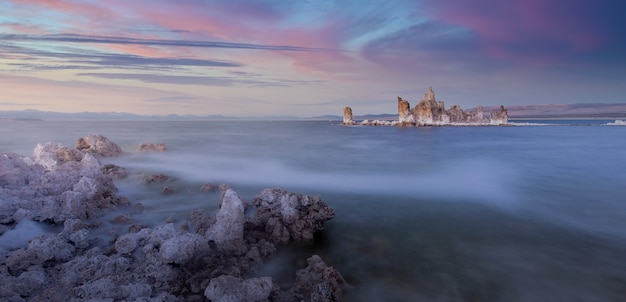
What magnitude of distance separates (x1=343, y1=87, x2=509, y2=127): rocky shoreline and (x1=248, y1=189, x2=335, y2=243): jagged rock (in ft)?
275

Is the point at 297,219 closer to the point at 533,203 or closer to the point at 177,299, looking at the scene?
the point at 177,299

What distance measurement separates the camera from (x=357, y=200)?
1066 centimetres

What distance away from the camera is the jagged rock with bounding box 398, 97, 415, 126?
288 ft

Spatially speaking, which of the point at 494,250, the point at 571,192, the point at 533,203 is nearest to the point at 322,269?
the point at 494,250

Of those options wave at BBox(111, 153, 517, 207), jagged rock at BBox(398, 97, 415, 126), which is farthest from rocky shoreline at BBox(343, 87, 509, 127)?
wave at BBox(111, 153, 517, 207)

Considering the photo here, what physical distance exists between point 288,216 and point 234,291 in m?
3.05

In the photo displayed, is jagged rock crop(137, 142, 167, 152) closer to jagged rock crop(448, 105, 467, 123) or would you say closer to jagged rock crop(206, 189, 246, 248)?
jagged rock crop(206, 189, 246, 248)

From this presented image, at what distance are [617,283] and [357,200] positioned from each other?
246 inches

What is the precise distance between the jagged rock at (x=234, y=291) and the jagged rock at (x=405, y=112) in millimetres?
87596

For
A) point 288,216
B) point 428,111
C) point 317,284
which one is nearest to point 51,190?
point 288,216

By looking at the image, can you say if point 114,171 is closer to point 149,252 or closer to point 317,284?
point 149,252

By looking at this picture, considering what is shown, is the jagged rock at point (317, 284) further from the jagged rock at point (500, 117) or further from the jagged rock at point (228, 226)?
the jagged rock at point (500, 117)

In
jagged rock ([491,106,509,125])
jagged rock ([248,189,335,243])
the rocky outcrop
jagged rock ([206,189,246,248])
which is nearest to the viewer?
jagged rock ([206,189,246,248])

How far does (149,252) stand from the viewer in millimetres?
5582
